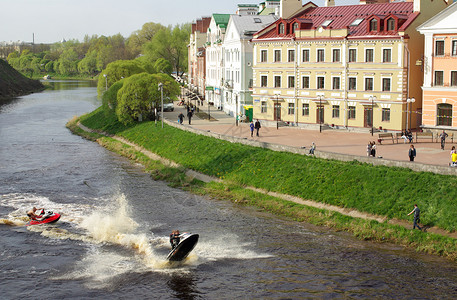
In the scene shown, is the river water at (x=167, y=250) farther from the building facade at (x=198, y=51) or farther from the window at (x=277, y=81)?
the building facade at (x=198, y=51)

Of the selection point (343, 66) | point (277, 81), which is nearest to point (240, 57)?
point (277, 81)

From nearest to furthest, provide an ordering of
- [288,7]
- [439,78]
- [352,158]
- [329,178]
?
[329,178] < [352,158] < [439,78] < [288,7]

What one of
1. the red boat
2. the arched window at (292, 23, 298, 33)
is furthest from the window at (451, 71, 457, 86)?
the red boat

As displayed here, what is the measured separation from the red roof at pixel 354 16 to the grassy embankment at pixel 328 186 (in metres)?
17.9

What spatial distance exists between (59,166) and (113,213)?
18.0m

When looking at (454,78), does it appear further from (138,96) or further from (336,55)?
(138,96)

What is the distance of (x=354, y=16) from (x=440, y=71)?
12750mm

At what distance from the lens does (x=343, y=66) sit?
57562mm

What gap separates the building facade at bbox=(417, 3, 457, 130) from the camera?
49.8 metres

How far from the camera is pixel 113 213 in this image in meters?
37.7

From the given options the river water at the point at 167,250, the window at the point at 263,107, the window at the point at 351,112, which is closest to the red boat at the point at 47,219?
the river water at the point at 167,250

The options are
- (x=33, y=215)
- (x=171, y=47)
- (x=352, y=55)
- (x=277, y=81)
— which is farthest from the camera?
(x=171, y=47)

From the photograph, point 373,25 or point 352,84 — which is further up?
point 373,25

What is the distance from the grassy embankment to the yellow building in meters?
13.4
